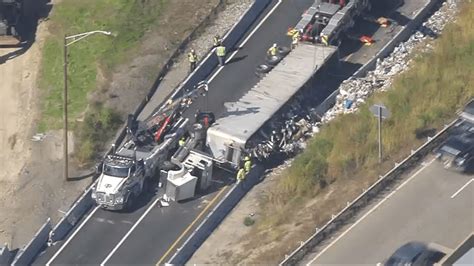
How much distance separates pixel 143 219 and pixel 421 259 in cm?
1235

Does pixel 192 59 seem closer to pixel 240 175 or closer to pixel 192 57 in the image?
pixel 192 57

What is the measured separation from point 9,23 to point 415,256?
2952 cm

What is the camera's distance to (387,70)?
60.5 meters

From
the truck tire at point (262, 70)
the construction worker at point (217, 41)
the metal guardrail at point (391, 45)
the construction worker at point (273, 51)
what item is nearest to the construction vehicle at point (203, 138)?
the metal guardrail at point (391, 45)

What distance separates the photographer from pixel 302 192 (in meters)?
52.9

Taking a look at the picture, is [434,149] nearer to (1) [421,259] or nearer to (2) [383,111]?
(2) [383,111]

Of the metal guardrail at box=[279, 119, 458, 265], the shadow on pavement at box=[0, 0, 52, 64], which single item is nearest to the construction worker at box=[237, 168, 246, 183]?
the metal guardrail at box=[279, 119, 458, 265]

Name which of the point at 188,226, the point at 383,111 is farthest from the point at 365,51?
the point at 188,226

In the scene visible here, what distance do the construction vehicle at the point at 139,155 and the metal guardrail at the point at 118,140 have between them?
874mm

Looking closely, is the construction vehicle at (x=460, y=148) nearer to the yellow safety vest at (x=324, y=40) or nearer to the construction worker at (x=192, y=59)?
the yellow safety vest at (x=324, y=40)

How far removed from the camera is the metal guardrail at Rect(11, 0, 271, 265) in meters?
51.4

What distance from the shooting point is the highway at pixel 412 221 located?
49281 millimetres

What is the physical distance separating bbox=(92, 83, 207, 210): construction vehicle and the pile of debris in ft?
21.0

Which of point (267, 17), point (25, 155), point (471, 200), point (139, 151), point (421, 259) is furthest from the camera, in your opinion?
point (267, 17)
